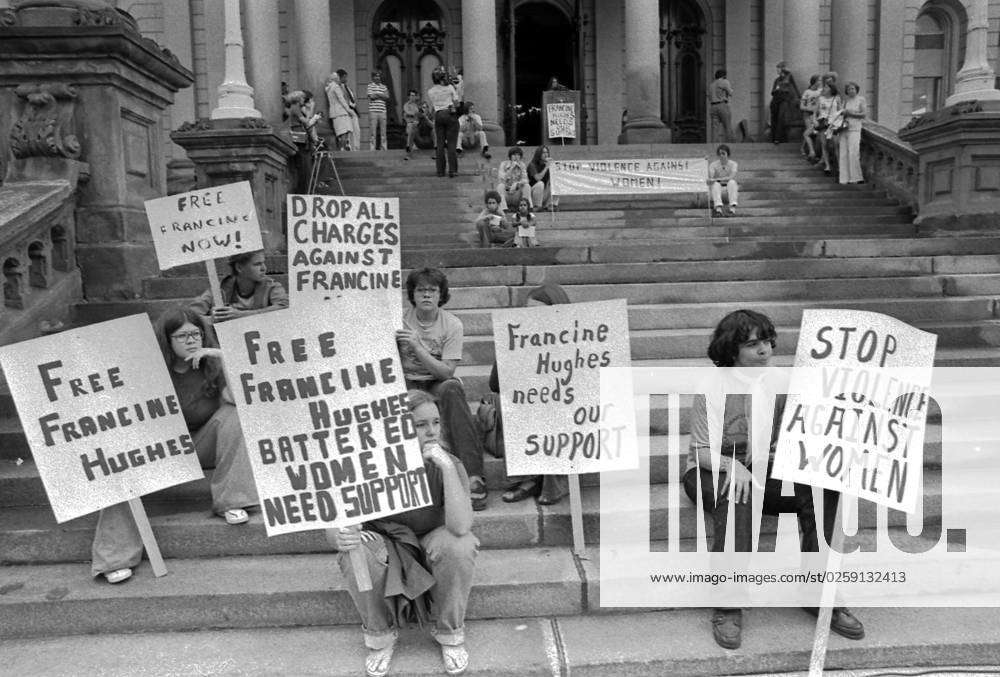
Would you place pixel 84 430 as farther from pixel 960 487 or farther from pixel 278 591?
pixel 960 487

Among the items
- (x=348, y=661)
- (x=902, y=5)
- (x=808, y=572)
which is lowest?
(x=348, y=661)

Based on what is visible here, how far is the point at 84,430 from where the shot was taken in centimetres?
339

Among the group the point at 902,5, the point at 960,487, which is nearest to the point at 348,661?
the point at 960,487

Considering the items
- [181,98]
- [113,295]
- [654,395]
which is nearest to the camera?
[654,395]

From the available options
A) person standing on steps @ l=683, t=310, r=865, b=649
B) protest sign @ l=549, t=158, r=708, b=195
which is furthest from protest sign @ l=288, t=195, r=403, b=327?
protest sign @ l=549, t=158, r=708, b=195

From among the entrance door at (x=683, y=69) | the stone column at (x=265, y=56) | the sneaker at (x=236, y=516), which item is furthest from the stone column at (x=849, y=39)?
the sneaker at (x=236, y=516)

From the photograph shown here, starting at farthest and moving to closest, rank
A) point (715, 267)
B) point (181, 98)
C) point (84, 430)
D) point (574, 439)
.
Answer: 1. point (181, 98)
2. point (715, 267)
3. point (574, 439)
4. point (84, 430)

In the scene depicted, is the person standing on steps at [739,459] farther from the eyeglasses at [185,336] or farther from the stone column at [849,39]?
the stone column at [849,39]

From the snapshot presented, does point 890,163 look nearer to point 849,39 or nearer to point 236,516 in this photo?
point 849,39

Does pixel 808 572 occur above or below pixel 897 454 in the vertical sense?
below

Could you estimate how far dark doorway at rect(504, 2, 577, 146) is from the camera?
20.0m

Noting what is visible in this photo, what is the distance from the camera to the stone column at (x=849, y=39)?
54.6 ft

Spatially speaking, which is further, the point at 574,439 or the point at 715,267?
the point at 715,267

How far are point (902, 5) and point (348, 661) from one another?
21.3 metres
